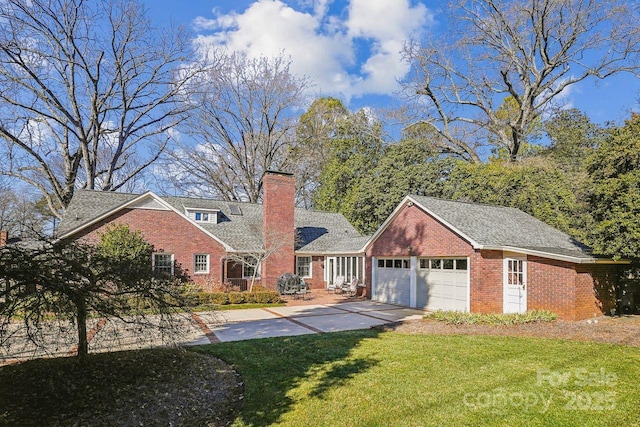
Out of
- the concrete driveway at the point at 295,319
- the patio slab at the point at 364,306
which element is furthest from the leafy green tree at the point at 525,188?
the concrete driveway at the point at 295,319

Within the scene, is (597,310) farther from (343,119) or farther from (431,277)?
(343,119)

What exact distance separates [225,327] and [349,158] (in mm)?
23306

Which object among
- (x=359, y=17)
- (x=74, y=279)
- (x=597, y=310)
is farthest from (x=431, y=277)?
(x=74, y=279)

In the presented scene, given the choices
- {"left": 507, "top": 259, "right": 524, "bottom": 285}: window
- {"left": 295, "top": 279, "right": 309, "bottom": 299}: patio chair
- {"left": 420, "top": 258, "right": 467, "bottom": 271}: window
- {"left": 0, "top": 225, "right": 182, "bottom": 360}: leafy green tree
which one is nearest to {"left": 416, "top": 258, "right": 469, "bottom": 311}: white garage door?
{"left": 420, "top": 258, "right": 467, "bottom": 271}: window

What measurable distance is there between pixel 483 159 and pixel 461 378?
27021mm

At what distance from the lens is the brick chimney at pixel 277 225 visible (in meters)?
20.1

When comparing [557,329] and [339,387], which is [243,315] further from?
[557,329]

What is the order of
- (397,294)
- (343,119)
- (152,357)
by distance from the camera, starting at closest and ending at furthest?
(152,357)
(397,294)
(343,119)

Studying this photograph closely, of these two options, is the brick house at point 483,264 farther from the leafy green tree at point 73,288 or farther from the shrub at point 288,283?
the leafy green tree at point 73,288

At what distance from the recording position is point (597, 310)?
12.4 m

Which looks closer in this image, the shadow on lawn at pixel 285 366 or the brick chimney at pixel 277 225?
the shadow on lawn at pixel 285 366

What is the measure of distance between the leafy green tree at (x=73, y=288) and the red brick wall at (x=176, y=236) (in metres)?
11.7

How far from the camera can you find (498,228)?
48.9 ft

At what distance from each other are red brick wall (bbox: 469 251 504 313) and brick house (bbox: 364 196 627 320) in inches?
1.3
